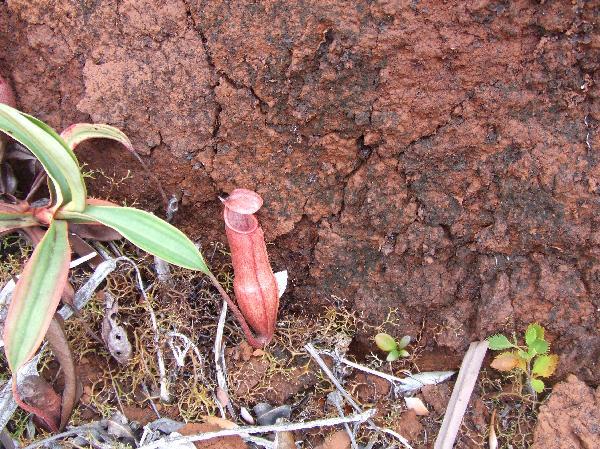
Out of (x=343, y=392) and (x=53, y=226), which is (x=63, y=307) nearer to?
(x=53, y=226)

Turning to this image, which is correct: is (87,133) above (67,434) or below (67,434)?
above

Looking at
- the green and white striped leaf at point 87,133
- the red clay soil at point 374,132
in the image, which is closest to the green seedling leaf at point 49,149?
the green and white striped leaf at point 87,133

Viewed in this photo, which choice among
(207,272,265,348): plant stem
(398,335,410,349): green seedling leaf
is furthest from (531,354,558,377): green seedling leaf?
(207,272,265,348): plant stem

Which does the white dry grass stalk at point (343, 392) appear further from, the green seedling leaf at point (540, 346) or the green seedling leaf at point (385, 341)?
the green seedling leaf at point (540, 346)

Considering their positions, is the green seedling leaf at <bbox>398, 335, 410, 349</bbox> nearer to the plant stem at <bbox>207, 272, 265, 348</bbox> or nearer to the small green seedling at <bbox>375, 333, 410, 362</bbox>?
the small green seedling at <bbox>375, 333, 410, 362</bbox>

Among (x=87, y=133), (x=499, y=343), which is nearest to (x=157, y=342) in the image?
(x=87, y=133)
